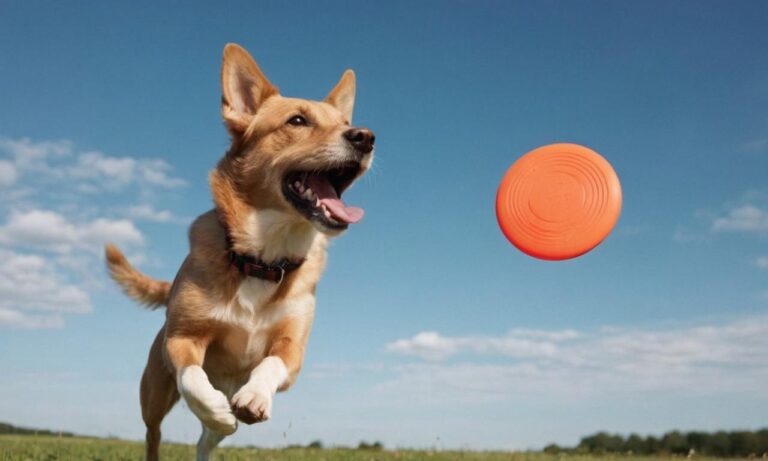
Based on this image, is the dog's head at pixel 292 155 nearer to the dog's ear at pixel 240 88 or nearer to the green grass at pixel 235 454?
the dog's ear at pixel 240 88

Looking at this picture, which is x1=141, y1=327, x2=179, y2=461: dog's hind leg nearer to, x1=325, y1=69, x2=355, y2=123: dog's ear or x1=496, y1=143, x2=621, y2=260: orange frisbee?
x1=325, y1=69, x2=355, y2=123: dog's ear

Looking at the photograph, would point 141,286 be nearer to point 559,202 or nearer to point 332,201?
point 332,201

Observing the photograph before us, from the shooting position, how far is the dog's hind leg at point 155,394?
7203 mm

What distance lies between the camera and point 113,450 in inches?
420

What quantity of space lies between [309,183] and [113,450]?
21.0 feet

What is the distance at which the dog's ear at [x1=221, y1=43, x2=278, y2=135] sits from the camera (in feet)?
21.9

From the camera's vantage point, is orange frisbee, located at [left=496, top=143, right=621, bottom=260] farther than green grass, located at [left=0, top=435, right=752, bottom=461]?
No

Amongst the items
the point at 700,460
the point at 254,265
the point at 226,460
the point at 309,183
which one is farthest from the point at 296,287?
the point at 700,460

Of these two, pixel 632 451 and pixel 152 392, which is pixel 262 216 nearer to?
pixel 152 392

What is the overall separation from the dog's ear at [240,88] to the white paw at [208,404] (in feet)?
7.48

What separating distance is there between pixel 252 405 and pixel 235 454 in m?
5.85

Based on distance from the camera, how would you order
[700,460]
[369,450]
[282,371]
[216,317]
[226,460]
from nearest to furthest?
[282,371] → [216,317] → [226,460] → [369,450] → [700,460]

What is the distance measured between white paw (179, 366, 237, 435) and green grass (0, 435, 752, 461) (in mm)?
4102

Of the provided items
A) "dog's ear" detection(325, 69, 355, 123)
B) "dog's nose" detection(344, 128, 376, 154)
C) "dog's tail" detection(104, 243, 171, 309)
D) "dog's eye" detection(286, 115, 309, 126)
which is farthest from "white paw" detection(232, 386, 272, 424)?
"dog's tail" detection(104, 243, 171, 309)
